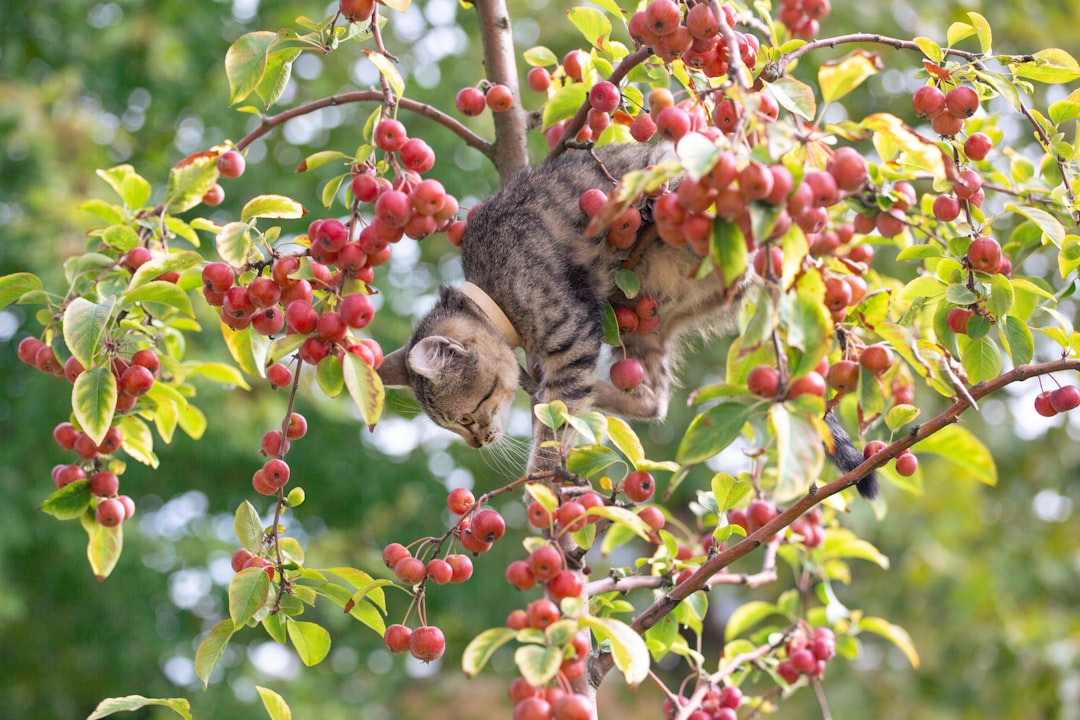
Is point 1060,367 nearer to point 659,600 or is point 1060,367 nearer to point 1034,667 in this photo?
point 659,600

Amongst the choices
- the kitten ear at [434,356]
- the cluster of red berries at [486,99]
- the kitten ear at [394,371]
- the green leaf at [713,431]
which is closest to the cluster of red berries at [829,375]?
the green leaf at [713,431]

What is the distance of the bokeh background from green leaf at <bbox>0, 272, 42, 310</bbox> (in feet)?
9.72

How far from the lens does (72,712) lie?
527cm

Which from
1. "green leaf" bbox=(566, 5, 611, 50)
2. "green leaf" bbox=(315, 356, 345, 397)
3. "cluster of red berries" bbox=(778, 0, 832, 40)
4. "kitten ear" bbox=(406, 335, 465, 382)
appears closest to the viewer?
"green leaf" bbox=(315, 356, 345, 397)

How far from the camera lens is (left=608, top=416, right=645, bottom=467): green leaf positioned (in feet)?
3.32

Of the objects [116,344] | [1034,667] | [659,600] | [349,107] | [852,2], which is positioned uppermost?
[116,344]

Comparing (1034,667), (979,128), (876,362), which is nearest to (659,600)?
(876,362)

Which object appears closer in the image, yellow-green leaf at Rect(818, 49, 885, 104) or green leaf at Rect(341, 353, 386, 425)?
yellow-green leaf at Rect(818, 49, 885, 104)

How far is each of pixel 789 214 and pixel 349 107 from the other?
15.8 feet

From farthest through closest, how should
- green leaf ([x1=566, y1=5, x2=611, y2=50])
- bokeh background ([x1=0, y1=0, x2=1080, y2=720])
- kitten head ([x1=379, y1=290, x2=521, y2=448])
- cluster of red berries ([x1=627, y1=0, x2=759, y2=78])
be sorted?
bokeh background ([x1=0, y1=0, x2=1080, y2=720]) < kitten head ([x1=379, y1=290, x2=521, y2=448]) < green leaf ([x1=566, y1=5, x2=611, y2=50]) < cluster of red berries ([x1=627, y1=0, x2=759, y2=78])

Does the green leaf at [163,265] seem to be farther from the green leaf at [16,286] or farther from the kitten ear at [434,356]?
the kitten ear at [434,356]

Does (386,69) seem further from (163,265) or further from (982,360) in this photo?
(982,360)

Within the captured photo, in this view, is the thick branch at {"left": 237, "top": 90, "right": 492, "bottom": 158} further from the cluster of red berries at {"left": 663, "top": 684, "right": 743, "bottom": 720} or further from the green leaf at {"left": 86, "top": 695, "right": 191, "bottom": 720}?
the cluster of red berries at {"left": 663, "top": 684, "right": 743, "bottom": 720}

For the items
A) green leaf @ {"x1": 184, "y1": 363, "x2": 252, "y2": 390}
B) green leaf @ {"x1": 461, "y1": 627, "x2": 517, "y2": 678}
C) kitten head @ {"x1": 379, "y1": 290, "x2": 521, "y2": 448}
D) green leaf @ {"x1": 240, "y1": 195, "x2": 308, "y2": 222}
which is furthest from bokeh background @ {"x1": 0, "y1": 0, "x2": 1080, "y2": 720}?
green leaf @ {"x1": 461, "y1": 627, "x2": 517, "y2": 678}
